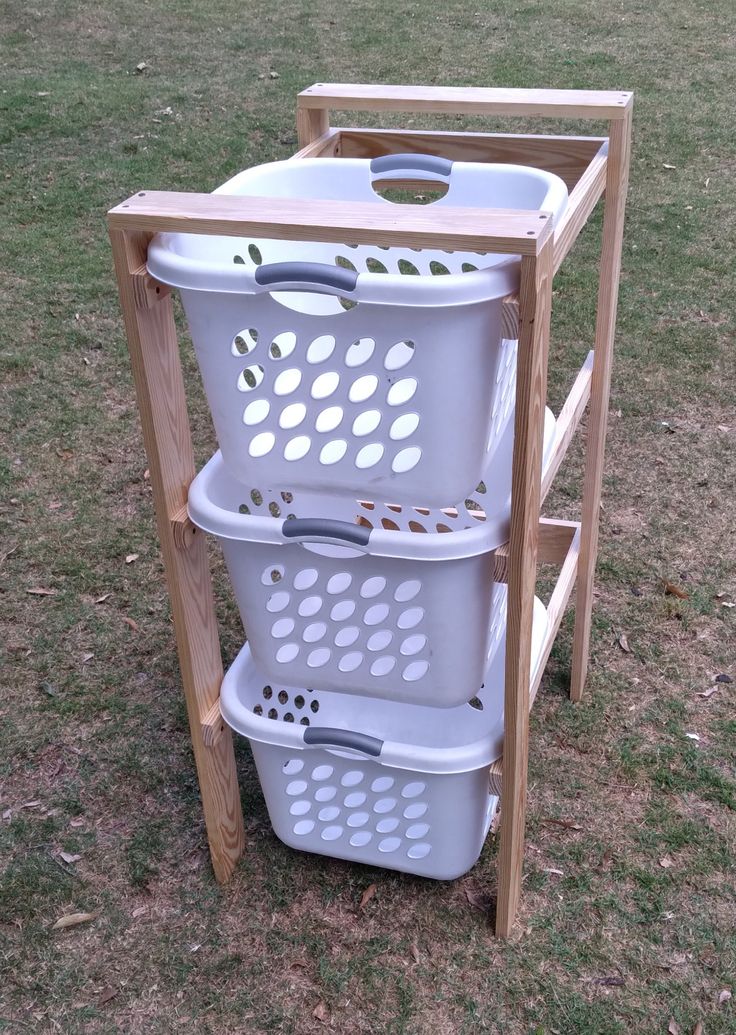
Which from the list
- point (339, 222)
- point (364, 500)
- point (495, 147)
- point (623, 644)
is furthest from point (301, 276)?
point (623, 644)

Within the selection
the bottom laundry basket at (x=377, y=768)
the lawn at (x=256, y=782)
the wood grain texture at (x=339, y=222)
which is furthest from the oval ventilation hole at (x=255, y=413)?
the lawn at (x=256, y=782)

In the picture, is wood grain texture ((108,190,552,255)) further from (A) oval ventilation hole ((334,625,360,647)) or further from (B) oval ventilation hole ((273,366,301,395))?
(A) oval ventilation hole ((334,625,360,647))

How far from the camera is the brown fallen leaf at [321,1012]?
6.01ft

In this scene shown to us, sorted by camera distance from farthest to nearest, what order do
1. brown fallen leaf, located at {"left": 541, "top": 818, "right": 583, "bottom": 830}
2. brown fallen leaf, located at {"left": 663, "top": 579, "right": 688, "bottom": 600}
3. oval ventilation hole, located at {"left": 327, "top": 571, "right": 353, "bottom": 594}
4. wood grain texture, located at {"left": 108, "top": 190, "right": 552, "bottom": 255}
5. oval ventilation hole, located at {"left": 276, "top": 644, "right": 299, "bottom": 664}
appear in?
brown fallen leaf, located at {"left": 663, "top": 579, "right": 688, "bottom": 600} → brown fallen leaf, located at {"left": 541, "top": 818, "right": 583, "bottom": 830} → oval ventilation hole, located at {"left": 276, "top": 644, "right": 299, "bottom": 664} → oval ventilation hole, located at {"left": 327, "top": 571, "right": 353, "bottom": 594} → wood grain texture, located at {"left": 108, "top": 190, "right": 552, "bottom": 255}

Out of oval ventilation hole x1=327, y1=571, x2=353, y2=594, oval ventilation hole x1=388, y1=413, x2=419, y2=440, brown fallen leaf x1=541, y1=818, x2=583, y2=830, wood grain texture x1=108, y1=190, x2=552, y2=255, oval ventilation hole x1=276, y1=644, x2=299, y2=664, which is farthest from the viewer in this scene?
brown fallen leaf x1=541, y1=818, x2=583, y2=830

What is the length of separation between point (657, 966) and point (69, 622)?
64.5 inches

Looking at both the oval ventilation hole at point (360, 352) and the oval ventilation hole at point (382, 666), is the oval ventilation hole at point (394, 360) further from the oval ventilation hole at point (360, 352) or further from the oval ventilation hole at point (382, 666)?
the oval ventilation hole at point (382, 666)

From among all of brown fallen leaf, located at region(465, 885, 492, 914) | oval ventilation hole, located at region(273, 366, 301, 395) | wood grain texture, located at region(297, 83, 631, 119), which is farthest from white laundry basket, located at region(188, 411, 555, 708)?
wood grain texture, located at region(297, 83, 631, 119)

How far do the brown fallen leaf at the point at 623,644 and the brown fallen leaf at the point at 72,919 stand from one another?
1.39 meters

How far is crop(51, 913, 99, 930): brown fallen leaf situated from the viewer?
199cm

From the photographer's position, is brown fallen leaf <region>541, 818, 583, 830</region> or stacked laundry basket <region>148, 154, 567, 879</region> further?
brown fallen leaf <region>541, 818, 583, 830</region>

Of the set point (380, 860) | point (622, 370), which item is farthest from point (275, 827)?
point (622, 370)

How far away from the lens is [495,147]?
2.02 meters

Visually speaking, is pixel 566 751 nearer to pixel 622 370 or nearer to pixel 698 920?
pixel 698 920
